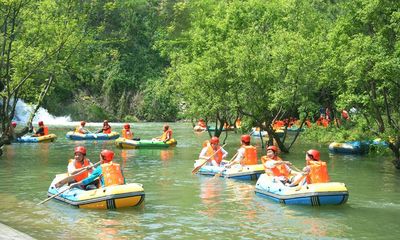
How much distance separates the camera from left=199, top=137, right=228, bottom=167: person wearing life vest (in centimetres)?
1892

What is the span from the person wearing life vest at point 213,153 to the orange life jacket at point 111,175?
606cm

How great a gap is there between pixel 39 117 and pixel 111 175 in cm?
3930

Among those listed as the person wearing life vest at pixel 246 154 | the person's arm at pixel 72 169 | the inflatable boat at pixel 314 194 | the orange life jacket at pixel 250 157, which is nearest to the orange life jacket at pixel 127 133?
the person wearing life vest at pixel 246 154

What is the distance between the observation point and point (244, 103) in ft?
78.5

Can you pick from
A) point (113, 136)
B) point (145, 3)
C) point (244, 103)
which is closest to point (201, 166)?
point (244, 103)

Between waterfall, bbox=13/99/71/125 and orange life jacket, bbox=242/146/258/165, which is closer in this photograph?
orange life jacket, bbox=242/146/258/165

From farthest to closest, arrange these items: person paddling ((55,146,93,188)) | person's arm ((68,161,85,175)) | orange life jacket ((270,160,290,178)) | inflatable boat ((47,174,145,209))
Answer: orange life jacket ((270,160,290,178)) < person paddling ((55,146,93,188)) < person's arm ((68,161,85,175)) < inflatable boat ((47,174,145,209))

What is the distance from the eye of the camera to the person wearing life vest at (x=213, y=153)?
1892 centimetres

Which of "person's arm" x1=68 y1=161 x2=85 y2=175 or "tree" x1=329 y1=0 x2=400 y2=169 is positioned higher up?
"tree" x1=329 y1=0 x2=400 y2=169

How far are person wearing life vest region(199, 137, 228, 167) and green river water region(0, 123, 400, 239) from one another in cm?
85

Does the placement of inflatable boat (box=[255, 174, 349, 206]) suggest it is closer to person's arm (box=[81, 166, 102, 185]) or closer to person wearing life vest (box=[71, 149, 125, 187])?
person wearing life vest (box=[71, 149, 125, 187])

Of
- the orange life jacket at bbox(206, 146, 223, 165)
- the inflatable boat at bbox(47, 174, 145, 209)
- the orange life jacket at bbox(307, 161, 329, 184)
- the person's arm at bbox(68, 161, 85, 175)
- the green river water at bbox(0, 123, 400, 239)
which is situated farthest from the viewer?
the orange life jacket at bbox(206, 146, 223, 165)

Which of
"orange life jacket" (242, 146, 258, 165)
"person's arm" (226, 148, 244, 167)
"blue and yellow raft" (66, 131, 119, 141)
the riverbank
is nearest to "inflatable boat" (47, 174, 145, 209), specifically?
the riverbank

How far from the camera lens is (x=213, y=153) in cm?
1917
